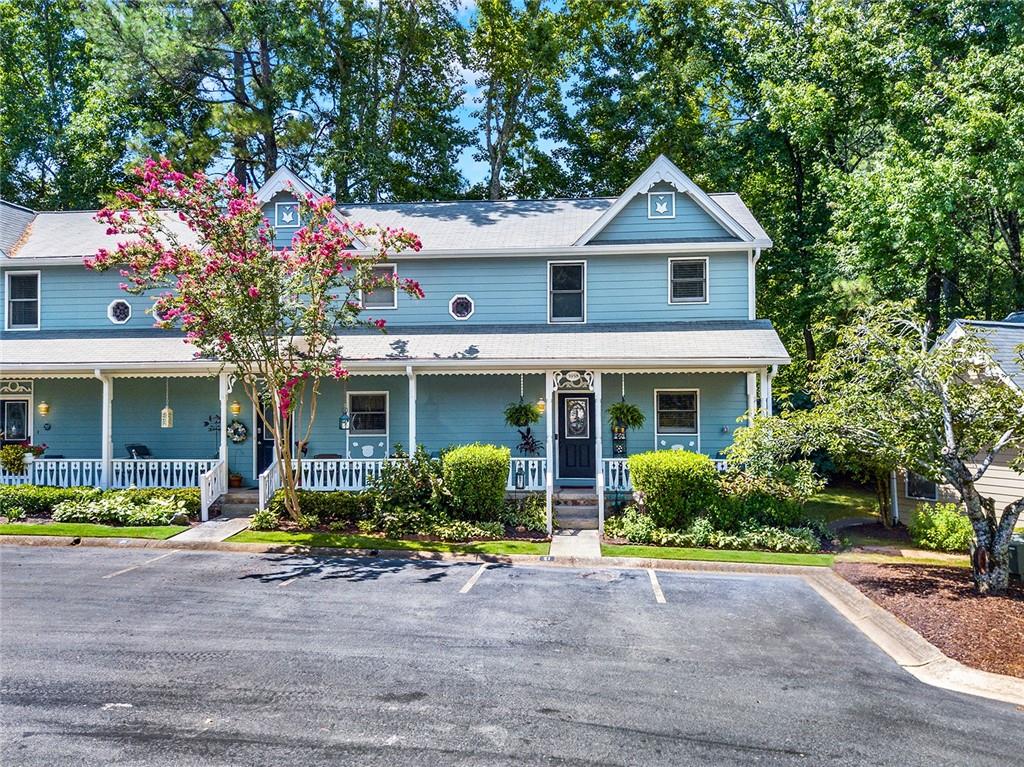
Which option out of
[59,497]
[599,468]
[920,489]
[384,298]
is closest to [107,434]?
[59,497]

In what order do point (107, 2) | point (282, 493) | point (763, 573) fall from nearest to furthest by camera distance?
point (763, 573) < point (282, 493) < point (107, 2)

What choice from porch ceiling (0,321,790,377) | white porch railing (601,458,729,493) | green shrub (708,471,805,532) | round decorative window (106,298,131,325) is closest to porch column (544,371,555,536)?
porch ceiling (0,321,790,377)

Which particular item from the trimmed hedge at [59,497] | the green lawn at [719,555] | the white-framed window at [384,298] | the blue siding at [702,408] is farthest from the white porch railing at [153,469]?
the blue siding at [702,408]

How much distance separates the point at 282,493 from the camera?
13672 millimetres

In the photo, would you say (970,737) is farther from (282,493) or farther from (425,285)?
(425,285)

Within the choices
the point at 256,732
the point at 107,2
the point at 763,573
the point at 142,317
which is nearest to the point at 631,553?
the point at 763,573

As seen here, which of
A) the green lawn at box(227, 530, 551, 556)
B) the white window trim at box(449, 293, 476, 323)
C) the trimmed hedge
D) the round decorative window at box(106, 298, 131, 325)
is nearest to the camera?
the green lawn at box(227, 530, 551, 556)

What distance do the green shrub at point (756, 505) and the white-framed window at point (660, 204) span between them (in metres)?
7.14

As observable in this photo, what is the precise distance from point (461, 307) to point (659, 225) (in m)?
5.58

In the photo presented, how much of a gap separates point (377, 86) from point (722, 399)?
2155cm

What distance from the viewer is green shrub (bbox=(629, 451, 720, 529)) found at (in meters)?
12.7

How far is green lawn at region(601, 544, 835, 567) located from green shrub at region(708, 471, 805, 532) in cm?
87

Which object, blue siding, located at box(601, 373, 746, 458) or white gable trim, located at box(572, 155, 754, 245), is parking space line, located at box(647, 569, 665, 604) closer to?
blue siding, located at box(601, 373, 746, 458)

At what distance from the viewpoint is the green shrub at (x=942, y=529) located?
40.4 feet
